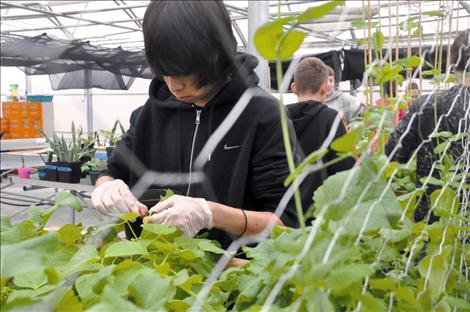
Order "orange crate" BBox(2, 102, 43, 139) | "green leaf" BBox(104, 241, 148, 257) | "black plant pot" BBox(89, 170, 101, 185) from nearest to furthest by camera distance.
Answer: "green leaf" BBox(104, 241, 148, 257), "black plant pot" BBox(89, 170, 101, 185), "orange crate" BBox(2, 102, 43, 139)

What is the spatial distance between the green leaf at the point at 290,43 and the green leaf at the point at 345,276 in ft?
0.39

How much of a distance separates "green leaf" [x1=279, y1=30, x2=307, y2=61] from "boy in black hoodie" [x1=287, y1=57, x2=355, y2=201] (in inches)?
50.3

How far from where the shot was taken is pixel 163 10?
0.70 metres

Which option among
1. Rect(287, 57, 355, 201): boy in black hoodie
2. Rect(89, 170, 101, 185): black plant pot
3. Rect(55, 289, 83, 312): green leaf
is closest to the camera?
Rect(55, 289, 83, 312): green leaf

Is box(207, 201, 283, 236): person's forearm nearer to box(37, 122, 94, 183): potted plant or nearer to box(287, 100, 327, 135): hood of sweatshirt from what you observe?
box(287, 100, 327, 135): hood of sweatshirt

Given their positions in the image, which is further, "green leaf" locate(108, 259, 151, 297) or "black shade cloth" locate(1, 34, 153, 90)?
"black shade cloth" locate(1, 34, 153, 90)

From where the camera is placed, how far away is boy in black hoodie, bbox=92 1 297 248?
0.72 metres

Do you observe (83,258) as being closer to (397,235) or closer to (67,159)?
(397,235)

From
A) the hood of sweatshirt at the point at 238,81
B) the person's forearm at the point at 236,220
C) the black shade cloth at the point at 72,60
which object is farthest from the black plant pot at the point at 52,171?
the person's forearm at the point at 236,220

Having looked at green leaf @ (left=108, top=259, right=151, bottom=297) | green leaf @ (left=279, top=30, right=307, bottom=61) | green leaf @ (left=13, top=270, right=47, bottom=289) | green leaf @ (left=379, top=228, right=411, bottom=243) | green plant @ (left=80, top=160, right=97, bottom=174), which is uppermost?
green leaf @ (left=279, top=30, right=307, bottom=61)

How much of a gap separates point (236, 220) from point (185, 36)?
1.00 ft

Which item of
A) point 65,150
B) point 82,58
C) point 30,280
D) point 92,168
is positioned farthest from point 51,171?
point 30,280

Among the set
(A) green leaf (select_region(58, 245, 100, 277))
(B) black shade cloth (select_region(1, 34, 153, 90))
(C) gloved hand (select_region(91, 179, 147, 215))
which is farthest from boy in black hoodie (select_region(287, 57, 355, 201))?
(B) black shade cloth (select_region(1, 34, 153, 90))

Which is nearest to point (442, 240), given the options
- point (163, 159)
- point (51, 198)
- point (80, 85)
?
point (163, 159)
